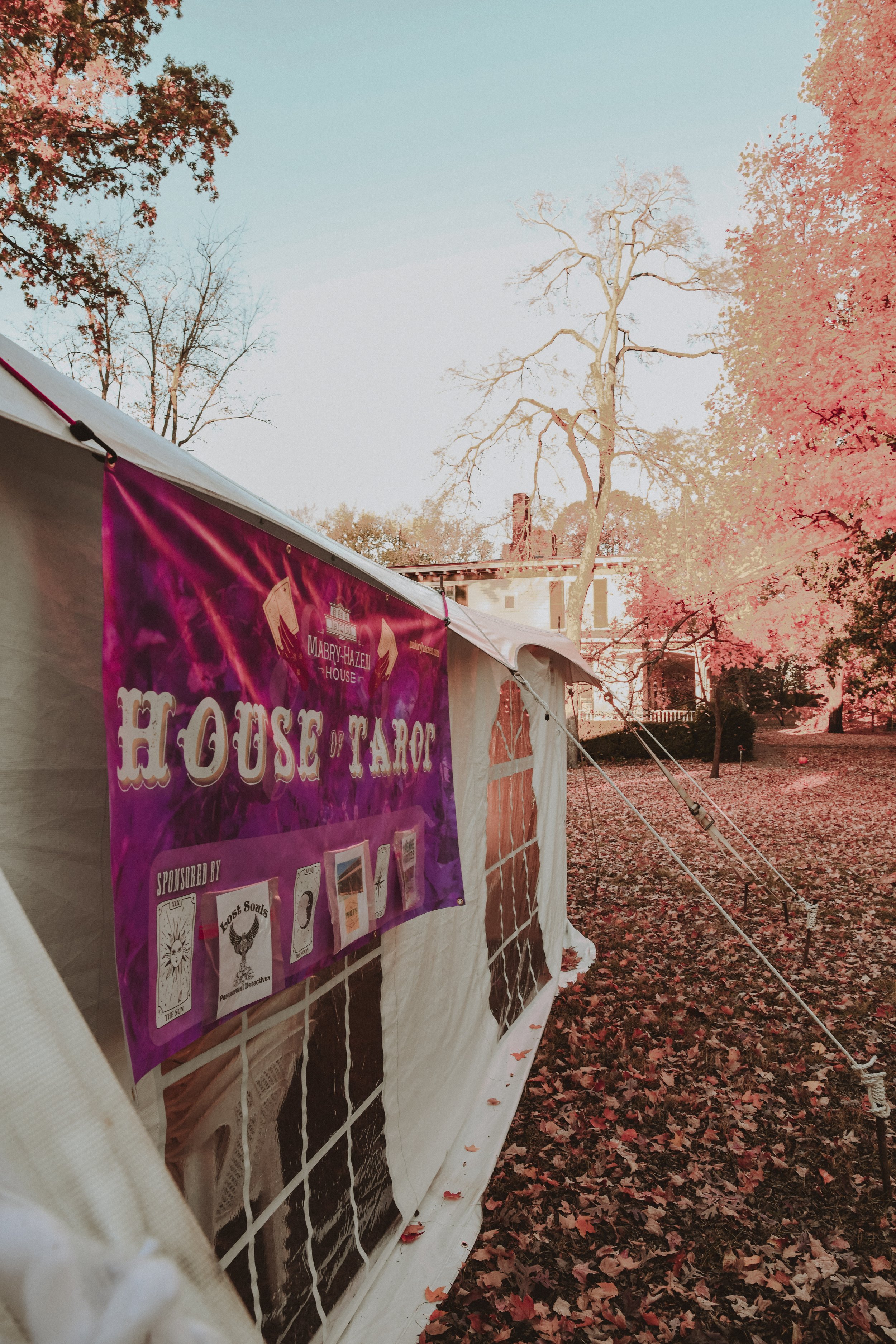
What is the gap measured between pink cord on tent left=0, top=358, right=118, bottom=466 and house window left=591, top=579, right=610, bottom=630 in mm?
30460

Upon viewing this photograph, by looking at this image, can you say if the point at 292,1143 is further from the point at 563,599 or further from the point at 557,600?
the point at 563,599

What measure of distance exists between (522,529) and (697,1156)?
56.6ft

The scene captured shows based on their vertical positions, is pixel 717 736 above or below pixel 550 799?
below

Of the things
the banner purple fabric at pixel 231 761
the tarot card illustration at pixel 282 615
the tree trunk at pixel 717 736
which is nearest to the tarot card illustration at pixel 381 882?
the banner purple fabric at pixel 231 761

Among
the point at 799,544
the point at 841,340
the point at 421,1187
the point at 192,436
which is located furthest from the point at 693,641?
the point at 421,1187

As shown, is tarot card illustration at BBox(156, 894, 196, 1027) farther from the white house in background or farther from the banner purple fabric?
the white house in background

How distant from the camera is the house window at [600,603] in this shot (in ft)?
103

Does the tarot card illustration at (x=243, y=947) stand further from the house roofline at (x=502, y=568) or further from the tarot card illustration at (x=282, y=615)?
the house roofline at (x=502, y=568)

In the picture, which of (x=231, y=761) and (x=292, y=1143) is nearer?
(x=231, y=761)

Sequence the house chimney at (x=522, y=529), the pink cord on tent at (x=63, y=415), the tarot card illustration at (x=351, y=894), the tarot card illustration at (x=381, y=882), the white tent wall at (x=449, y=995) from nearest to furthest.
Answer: the pink cord on tent at (x=63, y=415)
the tarot card illustration at (x=351, y=894)
the tarot card illustration at (x=381, y=882)
the white tent wall at (x=449, y=995)
the house chimney at (x=522, y=529)

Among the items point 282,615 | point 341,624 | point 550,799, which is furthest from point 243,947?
point 550,799

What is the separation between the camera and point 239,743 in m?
1.88

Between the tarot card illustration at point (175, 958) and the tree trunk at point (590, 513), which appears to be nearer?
the tarot card illustration at point (175, 958)

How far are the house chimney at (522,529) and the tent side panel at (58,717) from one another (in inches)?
733
